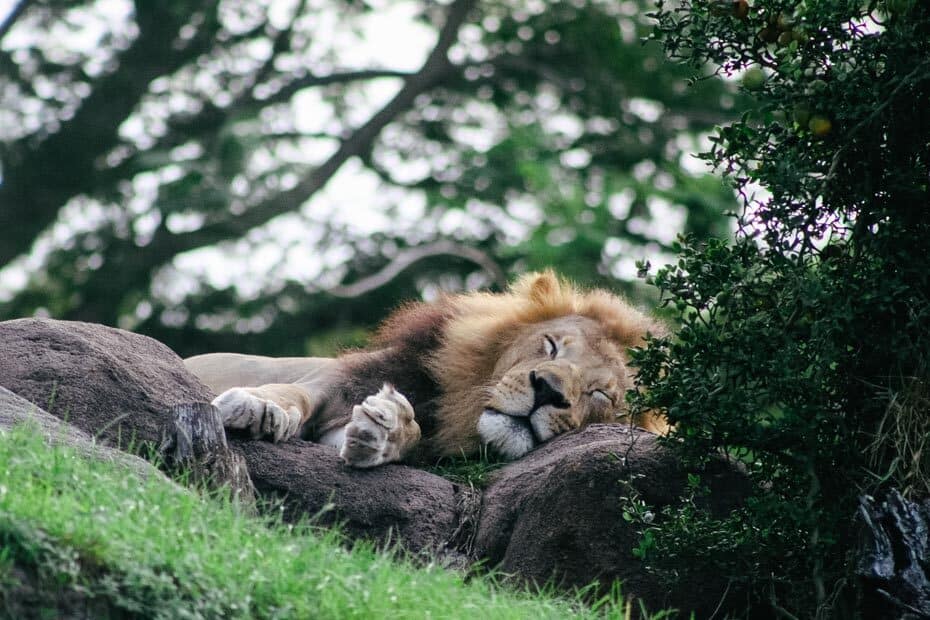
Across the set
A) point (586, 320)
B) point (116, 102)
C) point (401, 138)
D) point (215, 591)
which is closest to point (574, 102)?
point (401, 138)

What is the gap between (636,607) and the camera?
13.7 ft

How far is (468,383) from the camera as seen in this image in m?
5.32

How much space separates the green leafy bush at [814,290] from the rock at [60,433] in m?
1.52

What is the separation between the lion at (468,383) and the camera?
15.8ft

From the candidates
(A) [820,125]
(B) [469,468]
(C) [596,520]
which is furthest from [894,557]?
(B) [469,468]

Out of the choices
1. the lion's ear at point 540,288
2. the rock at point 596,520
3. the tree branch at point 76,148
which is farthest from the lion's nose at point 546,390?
the tree branch at point 76,148

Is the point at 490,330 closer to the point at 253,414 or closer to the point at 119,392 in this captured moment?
the point at 253,414

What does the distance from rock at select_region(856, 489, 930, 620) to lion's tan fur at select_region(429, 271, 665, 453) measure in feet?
5.57

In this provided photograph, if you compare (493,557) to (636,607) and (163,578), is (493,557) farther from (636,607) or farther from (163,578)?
(163,578)

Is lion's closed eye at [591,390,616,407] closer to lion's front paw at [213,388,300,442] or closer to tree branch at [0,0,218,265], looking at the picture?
lion's front paw at [213,388,300,442]

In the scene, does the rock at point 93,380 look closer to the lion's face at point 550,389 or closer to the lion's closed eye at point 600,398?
the lion's face at point 550,389

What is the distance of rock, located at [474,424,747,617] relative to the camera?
4.21 meters

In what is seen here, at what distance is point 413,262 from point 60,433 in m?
9.50

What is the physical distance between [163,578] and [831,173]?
2.05 metres
